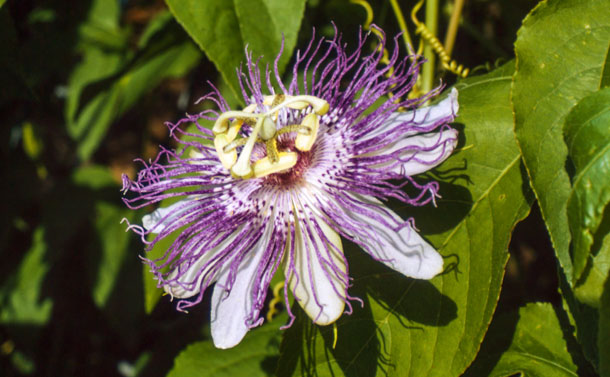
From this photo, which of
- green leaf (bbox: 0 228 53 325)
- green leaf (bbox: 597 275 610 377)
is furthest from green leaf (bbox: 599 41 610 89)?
green leaf (bbox: 0 228 53 325)

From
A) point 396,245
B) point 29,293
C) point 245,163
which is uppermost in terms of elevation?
point 245,163

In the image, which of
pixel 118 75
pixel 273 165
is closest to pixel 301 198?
pixel 273 165

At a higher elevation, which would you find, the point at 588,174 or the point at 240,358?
the point at 588,174

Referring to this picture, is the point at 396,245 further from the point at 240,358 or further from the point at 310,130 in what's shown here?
the point at 240,358

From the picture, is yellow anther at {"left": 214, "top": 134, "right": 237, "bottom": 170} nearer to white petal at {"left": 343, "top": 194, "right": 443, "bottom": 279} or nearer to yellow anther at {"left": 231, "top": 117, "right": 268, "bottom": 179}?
yellow anther at {"left": 231, "top": 117, "right": 268, "bottom": 179}

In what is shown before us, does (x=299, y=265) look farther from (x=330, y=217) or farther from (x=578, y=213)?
(x=578, y=213)

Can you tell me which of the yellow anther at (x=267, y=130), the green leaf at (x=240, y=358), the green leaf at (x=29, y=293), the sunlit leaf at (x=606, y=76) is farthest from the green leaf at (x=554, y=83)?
the green leaf at (x=29, y=293)
